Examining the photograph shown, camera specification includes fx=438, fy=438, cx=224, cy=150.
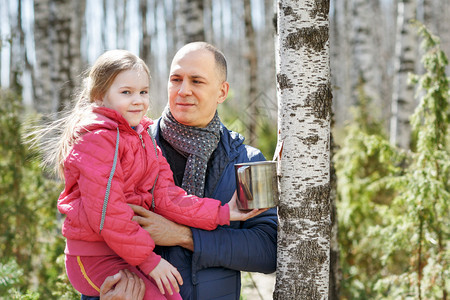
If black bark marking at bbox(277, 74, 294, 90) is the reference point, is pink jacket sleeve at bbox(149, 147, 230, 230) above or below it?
below

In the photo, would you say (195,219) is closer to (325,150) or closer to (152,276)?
(152,276)

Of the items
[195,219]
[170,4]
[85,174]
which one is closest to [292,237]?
[195,219]

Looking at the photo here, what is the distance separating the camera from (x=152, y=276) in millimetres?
2100

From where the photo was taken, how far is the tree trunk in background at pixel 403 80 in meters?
6.02

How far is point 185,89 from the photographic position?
2.60 m

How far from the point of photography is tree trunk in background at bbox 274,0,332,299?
7.25ft

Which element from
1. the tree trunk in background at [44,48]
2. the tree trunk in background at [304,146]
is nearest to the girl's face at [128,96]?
the tree trunk in background at [304,146]

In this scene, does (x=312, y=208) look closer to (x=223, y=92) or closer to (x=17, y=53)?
(x=223, y=92)

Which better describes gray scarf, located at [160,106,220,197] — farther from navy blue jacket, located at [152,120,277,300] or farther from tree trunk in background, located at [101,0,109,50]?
tree trunk in background, located at [101,0,109,50]

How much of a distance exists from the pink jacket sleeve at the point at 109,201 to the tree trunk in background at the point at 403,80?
4.79m

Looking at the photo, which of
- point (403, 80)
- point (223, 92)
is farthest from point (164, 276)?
point (403, 80)

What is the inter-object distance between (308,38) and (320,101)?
32 centimetres

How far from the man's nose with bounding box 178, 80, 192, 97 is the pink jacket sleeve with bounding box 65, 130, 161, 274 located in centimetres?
63

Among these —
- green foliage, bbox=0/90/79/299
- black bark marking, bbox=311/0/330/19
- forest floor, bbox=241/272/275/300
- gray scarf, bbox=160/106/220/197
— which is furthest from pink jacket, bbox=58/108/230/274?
forest floor, bbox=241/272/275/300
